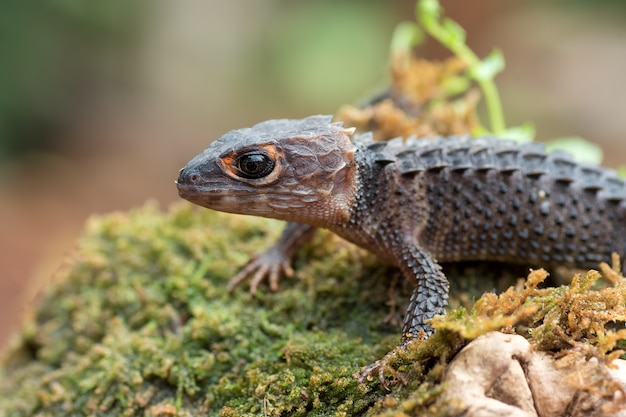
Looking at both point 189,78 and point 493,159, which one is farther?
point 189,78

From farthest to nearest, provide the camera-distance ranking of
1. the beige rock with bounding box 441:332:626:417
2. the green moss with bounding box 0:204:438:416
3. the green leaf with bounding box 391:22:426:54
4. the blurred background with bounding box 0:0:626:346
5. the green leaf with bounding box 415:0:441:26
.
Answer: the blurred background with bounding box 0:0:626:346 → the green leaf with bounding box 391:22:426:54 → the green leaf with bounding box 415:0:441:26 → the green moss with bounding box 0:204:438:416 → the beige rock with bounding box 441:332:626:417

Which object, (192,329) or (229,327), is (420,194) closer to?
Answer: (229,327)

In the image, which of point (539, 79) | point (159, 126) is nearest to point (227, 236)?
point (159, 126)

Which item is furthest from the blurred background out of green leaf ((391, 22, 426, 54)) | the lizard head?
the lizard head

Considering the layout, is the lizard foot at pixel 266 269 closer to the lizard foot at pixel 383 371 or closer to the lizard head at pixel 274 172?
the lizard head at pixel 274 172

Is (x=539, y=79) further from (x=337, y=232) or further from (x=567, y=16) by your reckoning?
(x=337, y=232)

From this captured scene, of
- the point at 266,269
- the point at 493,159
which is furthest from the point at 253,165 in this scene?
the point at 493,159

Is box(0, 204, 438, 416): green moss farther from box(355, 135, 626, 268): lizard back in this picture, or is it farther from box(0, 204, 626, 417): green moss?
box(355, 135, 626, 268): lizard back
